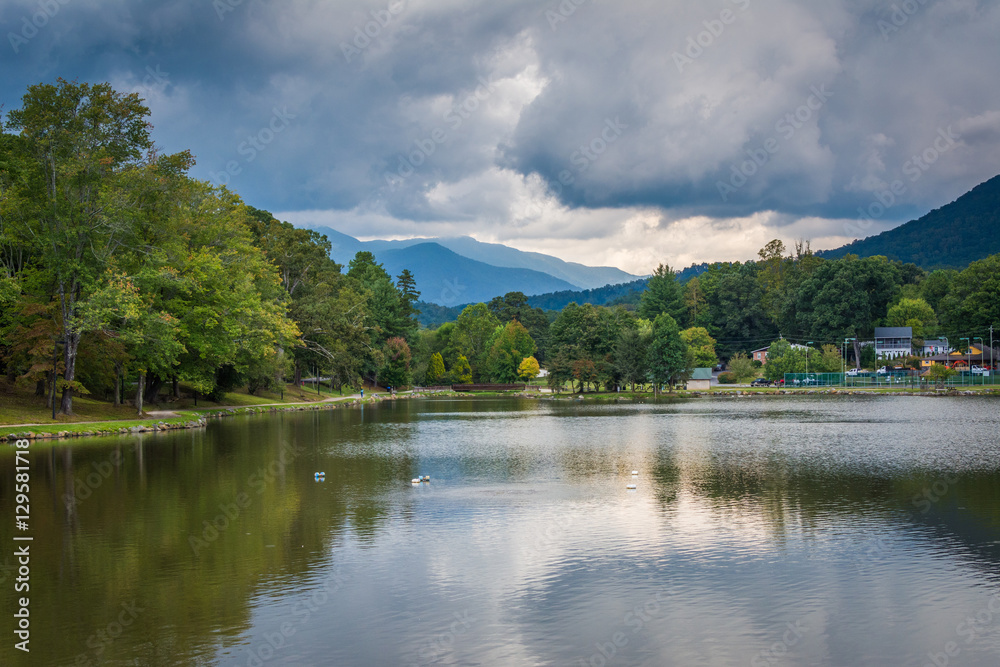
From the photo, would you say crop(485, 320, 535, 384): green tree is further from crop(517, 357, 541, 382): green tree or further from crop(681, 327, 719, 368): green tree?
crop(681, 327, 719, 368): green tree

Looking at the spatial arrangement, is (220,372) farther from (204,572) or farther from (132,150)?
(204,572)

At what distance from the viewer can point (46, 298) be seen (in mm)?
43406

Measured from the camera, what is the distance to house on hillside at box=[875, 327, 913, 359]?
13500cm

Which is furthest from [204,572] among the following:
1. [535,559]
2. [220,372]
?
[220,372]

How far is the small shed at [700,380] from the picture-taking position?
123 meters

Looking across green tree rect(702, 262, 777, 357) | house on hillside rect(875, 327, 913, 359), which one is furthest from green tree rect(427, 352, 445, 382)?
house on hillside rect(875, 327, 913, 359)

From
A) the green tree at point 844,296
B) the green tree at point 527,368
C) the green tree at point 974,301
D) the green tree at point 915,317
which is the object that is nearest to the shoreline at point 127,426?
the green tree at point 527,368

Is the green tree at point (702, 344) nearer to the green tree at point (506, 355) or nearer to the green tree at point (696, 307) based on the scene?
the green tree at point (696, 307)

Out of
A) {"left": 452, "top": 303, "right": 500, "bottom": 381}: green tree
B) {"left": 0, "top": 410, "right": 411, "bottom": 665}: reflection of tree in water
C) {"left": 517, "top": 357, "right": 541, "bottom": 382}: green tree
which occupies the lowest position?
{"left": 0, "top": 410, "right": 411, "bottom": 665}: reflection of tree in water

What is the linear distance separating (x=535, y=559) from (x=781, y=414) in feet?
165

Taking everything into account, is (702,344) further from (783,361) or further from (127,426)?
(127,426)

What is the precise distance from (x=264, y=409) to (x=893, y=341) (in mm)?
117997

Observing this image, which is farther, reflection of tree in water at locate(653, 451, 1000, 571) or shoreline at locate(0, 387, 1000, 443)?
shoreline at locate(0, 387, 1000, 443)

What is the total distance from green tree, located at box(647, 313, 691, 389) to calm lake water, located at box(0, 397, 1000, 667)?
220ft
